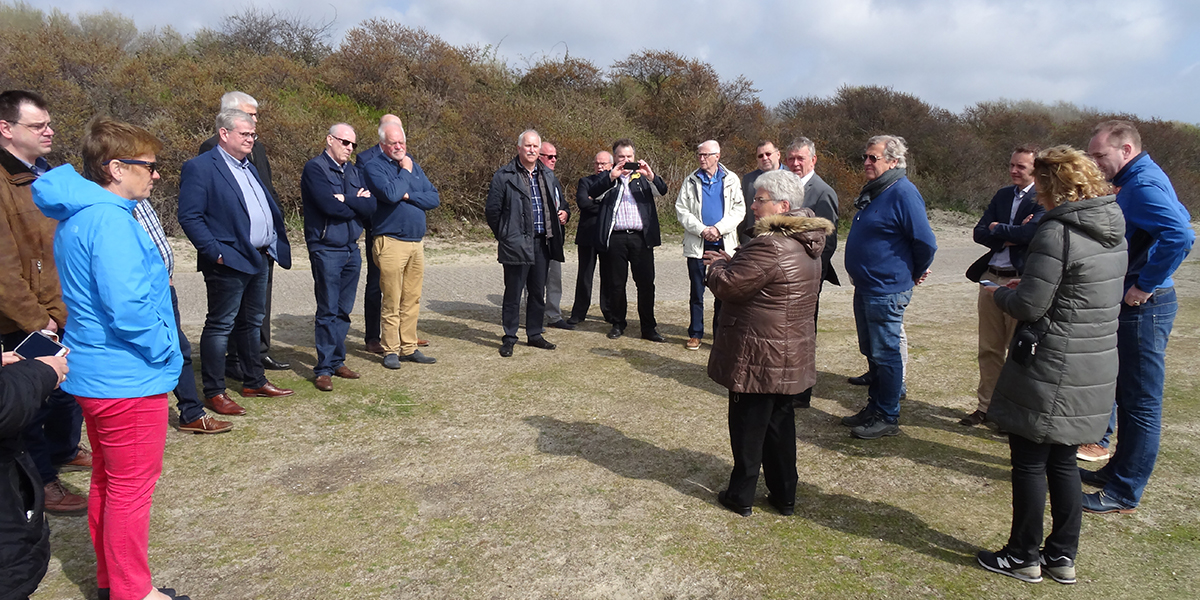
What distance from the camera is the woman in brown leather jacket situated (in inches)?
140

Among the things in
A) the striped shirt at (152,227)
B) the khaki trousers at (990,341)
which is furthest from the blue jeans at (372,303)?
the khaki trousers at (990,341)

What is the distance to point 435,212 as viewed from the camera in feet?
48.6

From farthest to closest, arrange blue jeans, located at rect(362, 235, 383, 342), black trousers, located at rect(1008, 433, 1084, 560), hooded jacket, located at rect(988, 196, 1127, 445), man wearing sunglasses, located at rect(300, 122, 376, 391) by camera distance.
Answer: blue jeans, located at rect(362, 235, 383, 342) < man wearing sunglasses, located at rect(300, 122, 376, 391) < black trousers, located at rect(1008, 433, 1084, 560) < hooded jacket, located at rect(988, 196, 1127, 445)

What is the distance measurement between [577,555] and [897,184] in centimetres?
306

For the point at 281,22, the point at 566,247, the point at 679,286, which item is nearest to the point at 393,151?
the point at 679,286

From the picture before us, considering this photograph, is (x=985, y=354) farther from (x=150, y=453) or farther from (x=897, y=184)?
(x=150, y=453)

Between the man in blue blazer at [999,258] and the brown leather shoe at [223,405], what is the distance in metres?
4.92

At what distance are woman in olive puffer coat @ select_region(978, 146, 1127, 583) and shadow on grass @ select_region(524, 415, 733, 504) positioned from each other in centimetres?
149

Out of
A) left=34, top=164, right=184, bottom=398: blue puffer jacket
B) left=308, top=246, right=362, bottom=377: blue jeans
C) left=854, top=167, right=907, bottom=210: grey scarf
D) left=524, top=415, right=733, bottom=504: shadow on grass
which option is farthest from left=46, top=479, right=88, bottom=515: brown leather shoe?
left=854, top=167, right=907, bottom=210: grey scarf

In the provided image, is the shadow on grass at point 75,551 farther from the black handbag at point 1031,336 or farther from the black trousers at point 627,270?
the black trousers at point 627,270

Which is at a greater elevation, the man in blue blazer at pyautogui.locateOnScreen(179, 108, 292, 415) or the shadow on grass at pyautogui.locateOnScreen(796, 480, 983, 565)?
the man in blue blazer at pyautogui.locateOnScreen(179, 108, 292, 415)

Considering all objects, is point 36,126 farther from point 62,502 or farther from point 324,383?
point 324,383

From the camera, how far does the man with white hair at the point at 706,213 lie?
23.1 ft

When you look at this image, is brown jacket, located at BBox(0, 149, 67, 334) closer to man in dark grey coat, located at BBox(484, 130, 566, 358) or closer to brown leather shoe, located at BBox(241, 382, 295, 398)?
brown leather shoe, located at BBox(241, 382, 295, 398)
